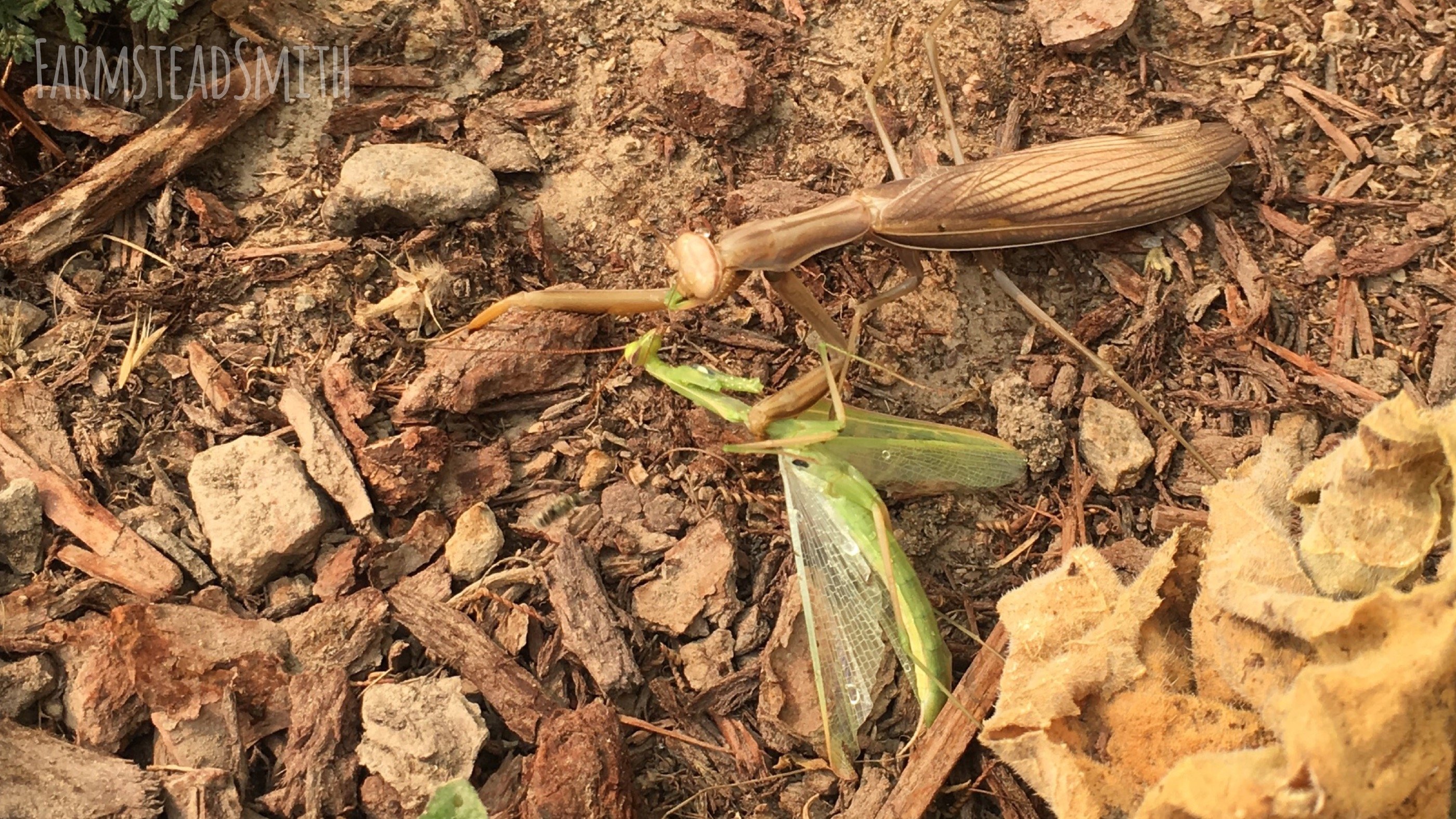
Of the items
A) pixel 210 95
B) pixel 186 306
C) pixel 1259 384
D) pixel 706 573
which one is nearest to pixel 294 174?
pixel 210 95

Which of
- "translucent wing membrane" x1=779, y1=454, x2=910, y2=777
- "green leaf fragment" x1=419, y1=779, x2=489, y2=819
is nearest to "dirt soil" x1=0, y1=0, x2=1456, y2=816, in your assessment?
"translucent wing membrane" x1=779, y1=454, x2=910, y2=777

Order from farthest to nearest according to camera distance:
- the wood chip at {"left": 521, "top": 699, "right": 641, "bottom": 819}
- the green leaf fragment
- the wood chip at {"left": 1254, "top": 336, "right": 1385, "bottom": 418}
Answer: the wood chip at {"left": 1254, "top": 336, "right": 1385, "bottom": 418} → the wood chip at {"left": 521, "top": 699, "right": 641, "bottom": 819} → the green leaf fragment

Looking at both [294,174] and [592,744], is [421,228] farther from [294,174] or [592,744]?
[592,744]

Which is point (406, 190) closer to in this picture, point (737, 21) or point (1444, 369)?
point (737, 21)

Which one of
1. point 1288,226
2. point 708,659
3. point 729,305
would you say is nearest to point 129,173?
point 729,305

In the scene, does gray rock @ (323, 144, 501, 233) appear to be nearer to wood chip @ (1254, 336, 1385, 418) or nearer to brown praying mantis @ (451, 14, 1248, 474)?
brown praying mantis @ (451, 14, 1248, 474)

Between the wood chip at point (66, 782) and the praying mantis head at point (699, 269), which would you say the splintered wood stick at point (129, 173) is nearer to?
the wood chip at point (66, 782)

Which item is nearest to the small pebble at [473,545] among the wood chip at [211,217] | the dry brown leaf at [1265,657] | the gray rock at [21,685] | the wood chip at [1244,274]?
the gray rock at [21,685]
